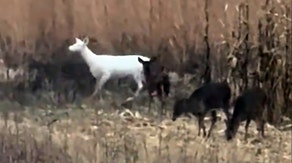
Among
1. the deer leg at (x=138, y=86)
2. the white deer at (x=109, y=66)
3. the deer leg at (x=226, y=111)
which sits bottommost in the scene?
the deer leg at (x=226, y=111)

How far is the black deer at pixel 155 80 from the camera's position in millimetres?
12469

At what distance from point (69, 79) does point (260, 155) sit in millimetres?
2986

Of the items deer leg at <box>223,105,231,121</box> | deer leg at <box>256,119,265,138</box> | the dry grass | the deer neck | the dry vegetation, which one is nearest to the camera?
the dry grass

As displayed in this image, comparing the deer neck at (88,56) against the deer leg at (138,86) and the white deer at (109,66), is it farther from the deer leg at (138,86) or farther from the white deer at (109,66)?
the deer leg at (138,86)

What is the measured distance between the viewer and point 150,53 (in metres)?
13.1

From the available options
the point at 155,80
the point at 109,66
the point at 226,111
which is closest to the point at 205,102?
the point at 226,111

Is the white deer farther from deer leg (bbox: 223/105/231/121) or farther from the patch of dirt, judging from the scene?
deer leg (bbox: 223/105/231/121)

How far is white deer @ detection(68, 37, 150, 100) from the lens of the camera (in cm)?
1275

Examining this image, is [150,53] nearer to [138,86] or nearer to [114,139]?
[138,86]

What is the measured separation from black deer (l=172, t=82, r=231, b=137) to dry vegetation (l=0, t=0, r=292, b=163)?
0.50ft

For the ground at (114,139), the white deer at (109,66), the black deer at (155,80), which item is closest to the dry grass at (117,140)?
the ground at (114,139)

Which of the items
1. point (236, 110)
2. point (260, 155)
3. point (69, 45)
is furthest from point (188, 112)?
point (69, 45)

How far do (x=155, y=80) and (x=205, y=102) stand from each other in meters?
1.14

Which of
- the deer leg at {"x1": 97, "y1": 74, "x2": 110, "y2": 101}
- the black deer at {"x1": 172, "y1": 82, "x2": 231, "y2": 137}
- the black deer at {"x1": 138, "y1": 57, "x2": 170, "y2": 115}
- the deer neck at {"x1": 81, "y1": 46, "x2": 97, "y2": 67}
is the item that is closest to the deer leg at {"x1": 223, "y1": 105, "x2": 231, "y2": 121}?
the black deer at {"x1": 172, "y1": 82, "x2": 231, "y2": 137}
